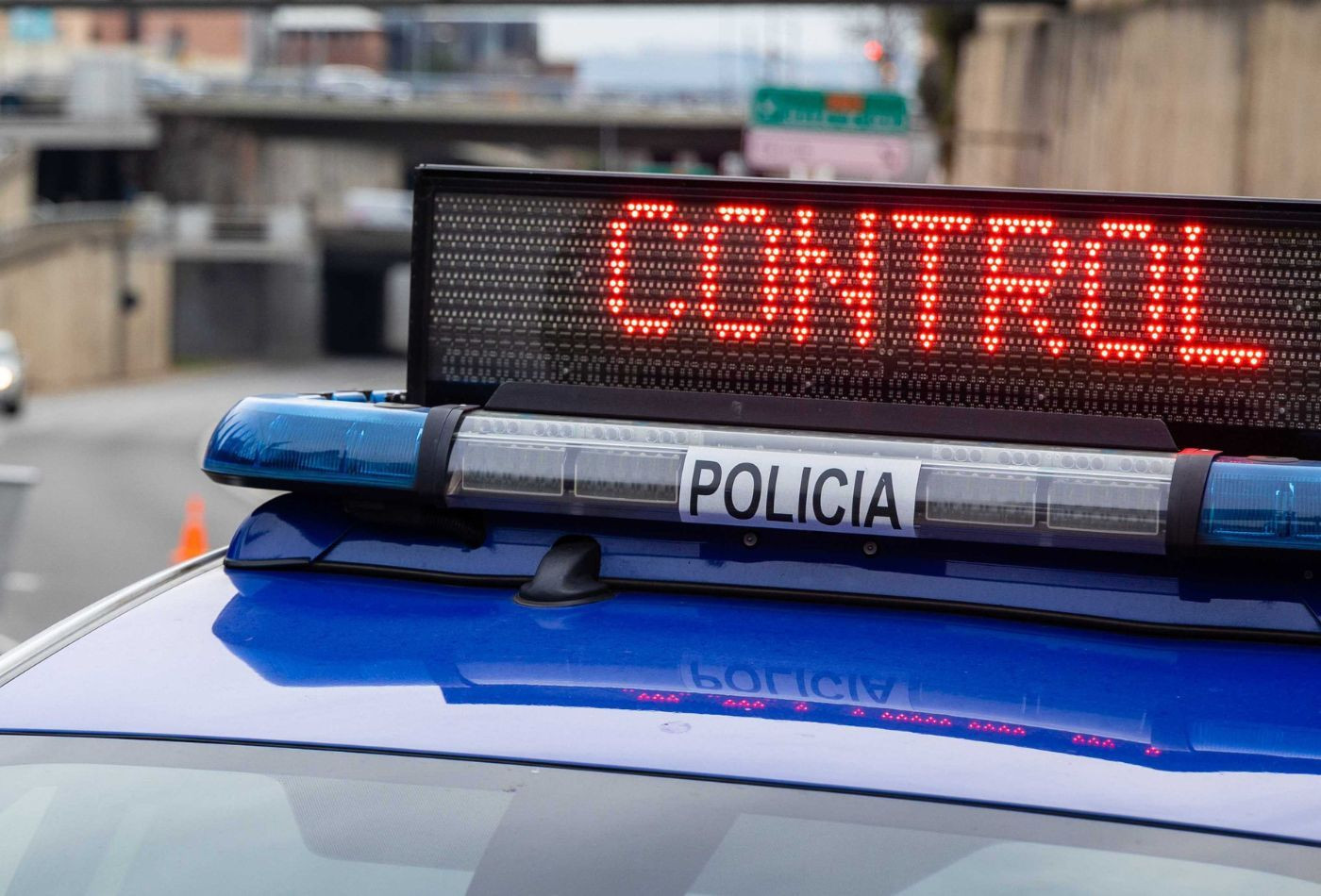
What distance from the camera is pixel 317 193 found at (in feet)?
271

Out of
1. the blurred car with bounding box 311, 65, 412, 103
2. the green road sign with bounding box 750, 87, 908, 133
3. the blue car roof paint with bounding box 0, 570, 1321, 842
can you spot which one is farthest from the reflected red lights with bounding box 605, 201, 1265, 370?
the blurred car with bounding box 311, 65, 412, 103

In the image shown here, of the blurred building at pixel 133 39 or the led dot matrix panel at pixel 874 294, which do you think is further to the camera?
the blurred building at pixel 133 39

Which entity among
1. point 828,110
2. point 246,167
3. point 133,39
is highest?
point 133,39

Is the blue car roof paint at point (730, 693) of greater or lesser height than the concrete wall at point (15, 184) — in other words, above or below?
below

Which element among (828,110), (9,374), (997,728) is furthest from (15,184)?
(997,728)

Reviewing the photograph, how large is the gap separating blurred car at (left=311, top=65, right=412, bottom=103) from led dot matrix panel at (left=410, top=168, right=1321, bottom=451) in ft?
253

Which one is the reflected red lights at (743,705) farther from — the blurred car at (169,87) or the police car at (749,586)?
the blurred car at (169,87)

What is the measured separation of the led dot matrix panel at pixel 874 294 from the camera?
2.47 m

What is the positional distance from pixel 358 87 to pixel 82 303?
32925mm

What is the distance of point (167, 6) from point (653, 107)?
54.0m

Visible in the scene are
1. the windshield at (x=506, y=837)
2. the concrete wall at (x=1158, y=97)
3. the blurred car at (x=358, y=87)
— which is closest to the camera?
the windshield at (x=506, y=837)

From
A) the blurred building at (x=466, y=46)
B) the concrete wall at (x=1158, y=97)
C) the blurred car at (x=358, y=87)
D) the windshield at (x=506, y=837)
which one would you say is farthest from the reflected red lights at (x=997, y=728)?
the blurred building at (x=466, y=46)

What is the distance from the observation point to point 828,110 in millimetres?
26953

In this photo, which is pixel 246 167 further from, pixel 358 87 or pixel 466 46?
pixel 466 46
